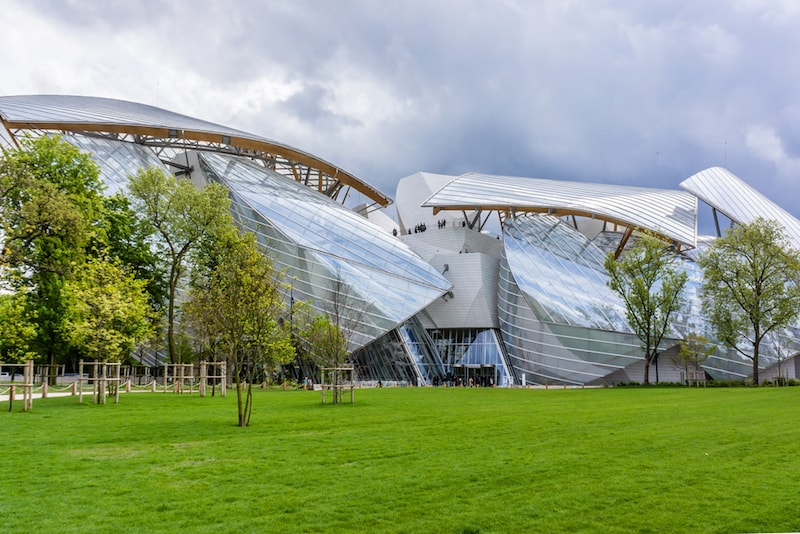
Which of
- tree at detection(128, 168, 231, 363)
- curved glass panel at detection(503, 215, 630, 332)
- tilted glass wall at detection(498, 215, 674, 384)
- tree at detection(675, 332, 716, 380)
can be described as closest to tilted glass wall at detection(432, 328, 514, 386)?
tilted glass wall at detection(498, 215, 674, 384)

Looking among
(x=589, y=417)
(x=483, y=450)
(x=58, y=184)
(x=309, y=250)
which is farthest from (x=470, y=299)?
(x=483, y=450)

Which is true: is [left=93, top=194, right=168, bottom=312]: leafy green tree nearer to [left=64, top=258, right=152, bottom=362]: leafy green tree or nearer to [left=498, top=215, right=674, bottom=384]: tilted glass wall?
[left=64, top=258, right=152, bottom=362]: leafy green tree

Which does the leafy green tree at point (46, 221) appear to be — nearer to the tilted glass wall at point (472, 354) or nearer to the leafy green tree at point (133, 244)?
the leafy green tree at point (133, 244)

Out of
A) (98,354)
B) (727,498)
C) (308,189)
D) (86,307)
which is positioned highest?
(308,189)

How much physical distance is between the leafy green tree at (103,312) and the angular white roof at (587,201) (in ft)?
98.4

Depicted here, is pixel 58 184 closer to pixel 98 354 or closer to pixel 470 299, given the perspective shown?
pixel 98 354

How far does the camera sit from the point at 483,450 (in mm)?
12797

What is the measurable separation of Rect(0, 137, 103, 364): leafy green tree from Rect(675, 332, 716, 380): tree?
37686 millimetres

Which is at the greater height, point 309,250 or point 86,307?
point 309,250

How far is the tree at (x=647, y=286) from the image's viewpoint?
43.4 metres

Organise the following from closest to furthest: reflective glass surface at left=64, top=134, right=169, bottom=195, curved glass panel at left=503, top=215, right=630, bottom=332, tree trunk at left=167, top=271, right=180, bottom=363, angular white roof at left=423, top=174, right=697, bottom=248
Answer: tree trunk at left=167, top=271, right=180, bottom=363 < reflective glass surface at left=64, top=134, right=169, bottom=195 < curved glass panel at left=503, top=215, right=630, bottom=332 < angular white roof at left=423, top=174, right=697, bottom=248

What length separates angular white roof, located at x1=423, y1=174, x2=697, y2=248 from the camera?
51.7 meters

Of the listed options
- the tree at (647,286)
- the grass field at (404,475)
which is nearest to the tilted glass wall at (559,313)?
the tree at (647,286)

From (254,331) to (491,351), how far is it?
126ft
